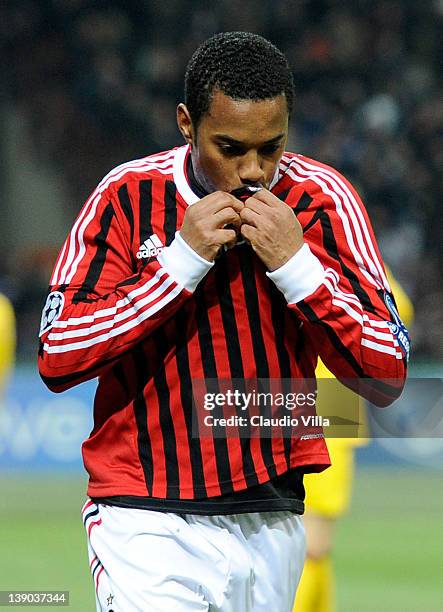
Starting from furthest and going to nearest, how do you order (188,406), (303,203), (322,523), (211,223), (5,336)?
(322,523)
(5,336)
(303,203)
(188,406)
(211,223)

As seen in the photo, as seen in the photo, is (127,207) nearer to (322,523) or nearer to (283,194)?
(283,194)

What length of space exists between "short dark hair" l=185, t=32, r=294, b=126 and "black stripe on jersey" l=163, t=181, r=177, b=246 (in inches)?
7.0

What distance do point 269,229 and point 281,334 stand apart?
0.91 feet

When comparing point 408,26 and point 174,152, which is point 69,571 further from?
point 408,26

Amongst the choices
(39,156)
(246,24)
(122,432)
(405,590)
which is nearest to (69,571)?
(405,590)

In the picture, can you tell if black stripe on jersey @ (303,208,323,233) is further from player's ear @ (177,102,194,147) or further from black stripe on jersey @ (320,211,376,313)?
player's ear @ (177,102,194,147)

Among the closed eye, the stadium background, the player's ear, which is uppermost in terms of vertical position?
the stadium background

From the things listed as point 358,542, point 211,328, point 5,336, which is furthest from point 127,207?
point 358,542

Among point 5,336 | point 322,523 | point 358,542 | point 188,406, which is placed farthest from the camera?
point 358,542

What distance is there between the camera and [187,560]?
2791 millimetres

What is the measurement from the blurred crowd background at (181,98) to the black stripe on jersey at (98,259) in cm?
822

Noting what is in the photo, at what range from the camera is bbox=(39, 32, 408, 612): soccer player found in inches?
108

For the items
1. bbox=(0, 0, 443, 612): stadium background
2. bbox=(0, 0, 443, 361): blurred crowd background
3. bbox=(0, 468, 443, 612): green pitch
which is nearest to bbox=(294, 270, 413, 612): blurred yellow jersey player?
bbox=(0, 468, 443, 612): green pitch

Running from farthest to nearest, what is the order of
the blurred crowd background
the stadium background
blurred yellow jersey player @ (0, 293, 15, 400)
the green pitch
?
the blurred crowd background → the stadium background → the green pitch → blurred yellow jersey player @ (0, 293, 15, 400)
